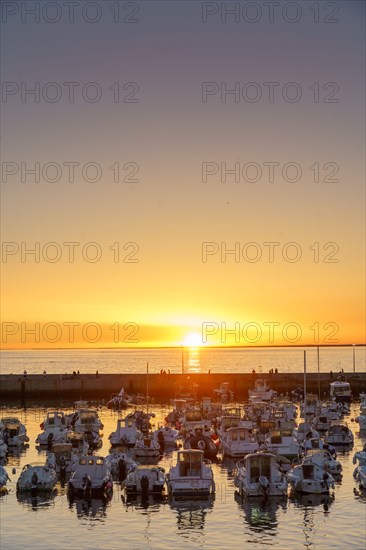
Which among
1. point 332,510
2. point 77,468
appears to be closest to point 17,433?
point 77,468

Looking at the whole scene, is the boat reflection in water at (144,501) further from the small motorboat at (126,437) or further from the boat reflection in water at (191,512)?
the small motorboat at (126,437)

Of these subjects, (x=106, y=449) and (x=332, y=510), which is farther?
(x=106, y=449)

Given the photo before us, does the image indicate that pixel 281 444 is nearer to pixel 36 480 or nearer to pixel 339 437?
pixel 339 437

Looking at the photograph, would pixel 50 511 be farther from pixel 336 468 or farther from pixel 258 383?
pixel 258 383

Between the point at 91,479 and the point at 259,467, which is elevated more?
the point at 259,467

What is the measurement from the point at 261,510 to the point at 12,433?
127ft

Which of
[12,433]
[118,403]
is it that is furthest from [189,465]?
[118,403]

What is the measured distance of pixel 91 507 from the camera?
171ft

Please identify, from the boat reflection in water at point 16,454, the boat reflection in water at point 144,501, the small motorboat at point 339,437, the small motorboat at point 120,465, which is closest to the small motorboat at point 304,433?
the small motorboat at point 339,437

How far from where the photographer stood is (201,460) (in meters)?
55.2

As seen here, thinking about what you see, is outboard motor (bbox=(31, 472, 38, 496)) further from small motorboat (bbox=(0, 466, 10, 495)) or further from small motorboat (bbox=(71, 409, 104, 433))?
small motorboat (bbox=(71, 409, 104, 433))

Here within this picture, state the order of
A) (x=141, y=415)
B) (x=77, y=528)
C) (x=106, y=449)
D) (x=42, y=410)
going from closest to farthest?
(x=77, y=528) → (x=106, y=449) → (x=141, y=415) → (x=42, y=410)

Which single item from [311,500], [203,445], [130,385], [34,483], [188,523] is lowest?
[188,523]

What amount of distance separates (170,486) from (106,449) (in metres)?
27.4
